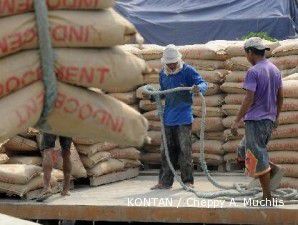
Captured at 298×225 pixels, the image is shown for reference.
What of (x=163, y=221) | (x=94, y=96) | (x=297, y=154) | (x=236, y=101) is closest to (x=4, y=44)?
(x=94, y=96)

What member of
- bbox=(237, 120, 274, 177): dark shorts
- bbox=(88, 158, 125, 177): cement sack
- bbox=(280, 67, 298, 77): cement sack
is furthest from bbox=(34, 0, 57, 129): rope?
bbox=(280, 67, 298, 77): cement sack

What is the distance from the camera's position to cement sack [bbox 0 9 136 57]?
2.79m

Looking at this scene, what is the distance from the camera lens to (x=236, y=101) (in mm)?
9805

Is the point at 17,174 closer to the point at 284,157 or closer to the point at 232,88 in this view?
the point at 284,157

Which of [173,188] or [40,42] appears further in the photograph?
[173,188]

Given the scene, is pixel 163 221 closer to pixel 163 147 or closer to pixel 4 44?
pixel 163 147

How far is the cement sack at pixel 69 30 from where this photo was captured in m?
2.79

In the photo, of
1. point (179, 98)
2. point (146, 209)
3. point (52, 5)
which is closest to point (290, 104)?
point (179, 98)

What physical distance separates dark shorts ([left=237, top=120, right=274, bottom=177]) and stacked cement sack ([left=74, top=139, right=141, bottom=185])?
2.11 m

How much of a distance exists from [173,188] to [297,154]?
4.26 feet

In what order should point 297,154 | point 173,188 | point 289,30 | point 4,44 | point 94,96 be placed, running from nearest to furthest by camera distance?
point 4,44, point 94,96, point 297,154, point 173,188, point 289,30

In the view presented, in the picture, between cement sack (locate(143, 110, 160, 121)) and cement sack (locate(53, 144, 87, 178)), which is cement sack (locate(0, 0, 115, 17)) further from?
cement sack (locate(143, 110, 160, 121))

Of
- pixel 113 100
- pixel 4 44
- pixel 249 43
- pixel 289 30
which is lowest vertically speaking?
pixel 289 30

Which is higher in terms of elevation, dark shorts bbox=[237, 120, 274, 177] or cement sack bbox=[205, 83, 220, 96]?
dark shorts bbox=[237, 120, 274, 177]
